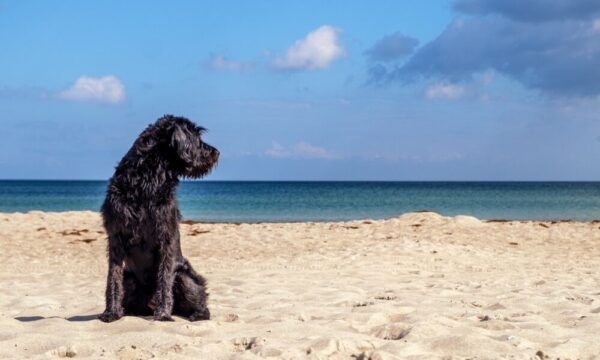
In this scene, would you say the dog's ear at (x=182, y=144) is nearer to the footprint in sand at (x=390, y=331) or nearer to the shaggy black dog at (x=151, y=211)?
the shaggy black dog at (x=151, y=211)

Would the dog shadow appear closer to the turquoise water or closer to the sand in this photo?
the sand

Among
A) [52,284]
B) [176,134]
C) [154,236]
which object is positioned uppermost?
[176,134]

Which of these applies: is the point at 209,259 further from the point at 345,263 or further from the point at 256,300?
the point at 256,300

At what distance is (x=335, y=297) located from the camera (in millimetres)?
8062

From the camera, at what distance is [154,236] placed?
6098 millimetres

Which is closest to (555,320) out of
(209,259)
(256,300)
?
(256,300)

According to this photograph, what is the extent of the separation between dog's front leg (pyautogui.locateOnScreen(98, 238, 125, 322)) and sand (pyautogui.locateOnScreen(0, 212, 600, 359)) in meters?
0.13

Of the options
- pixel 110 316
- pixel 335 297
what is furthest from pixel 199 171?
pixel 335 297

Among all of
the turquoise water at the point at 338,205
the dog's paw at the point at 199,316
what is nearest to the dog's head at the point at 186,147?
the dog's paw at the point at 199,316

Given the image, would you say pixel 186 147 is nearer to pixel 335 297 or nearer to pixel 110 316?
pixel 110 316

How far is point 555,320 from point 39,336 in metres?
4.83

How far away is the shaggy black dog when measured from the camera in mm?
6027

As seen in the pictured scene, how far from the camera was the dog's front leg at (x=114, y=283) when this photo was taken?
20.1ft

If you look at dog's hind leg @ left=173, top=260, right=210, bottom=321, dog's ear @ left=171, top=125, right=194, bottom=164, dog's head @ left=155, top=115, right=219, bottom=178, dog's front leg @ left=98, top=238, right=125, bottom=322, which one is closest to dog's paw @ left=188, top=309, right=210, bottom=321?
dog's hind leg @ left=173, top=260, right=210, bottom=321
